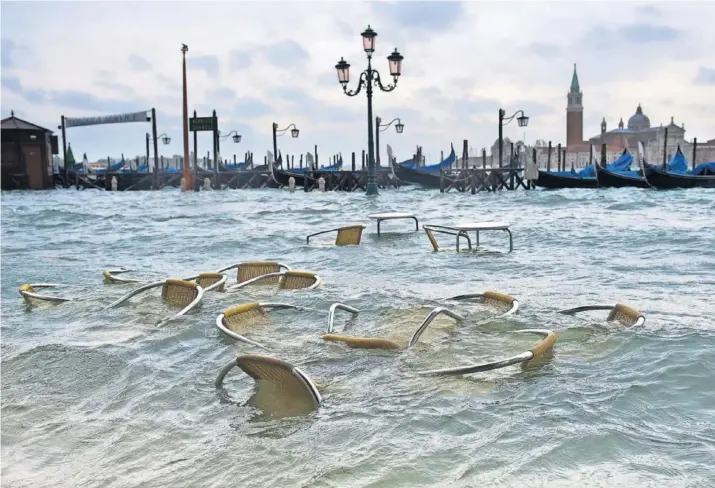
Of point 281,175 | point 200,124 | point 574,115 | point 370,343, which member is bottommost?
point 370,343

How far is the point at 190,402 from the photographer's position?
433 cm

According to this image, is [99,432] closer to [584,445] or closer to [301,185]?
[584,445]

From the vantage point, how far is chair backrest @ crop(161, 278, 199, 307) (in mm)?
6871

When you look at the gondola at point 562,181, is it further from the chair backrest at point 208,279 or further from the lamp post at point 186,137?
the chair backrest at point 208,279

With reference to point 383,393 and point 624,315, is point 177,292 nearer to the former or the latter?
point 383,393

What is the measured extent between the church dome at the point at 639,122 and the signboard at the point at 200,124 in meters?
90.7

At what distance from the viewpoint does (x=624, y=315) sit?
19.1 feet

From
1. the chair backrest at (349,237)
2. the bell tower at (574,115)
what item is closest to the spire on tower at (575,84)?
the bell tower at (574,115)

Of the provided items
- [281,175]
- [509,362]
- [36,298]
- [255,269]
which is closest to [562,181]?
[281,175]

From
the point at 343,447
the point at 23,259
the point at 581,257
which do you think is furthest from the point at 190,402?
the point at 23,259

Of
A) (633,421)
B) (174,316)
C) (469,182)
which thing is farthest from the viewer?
(469,182)

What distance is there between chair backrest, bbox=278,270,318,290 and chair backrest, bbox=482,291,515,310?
2064mm

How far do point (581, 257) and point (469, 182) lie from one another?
27156 millimetres

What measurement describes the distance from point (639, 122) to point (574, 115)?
11290 mm
